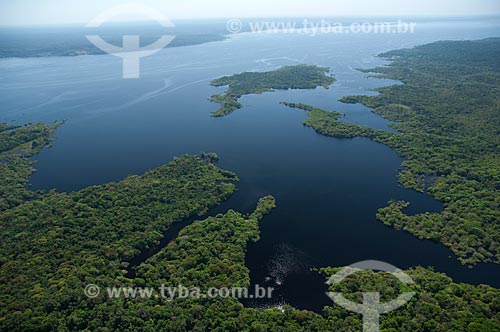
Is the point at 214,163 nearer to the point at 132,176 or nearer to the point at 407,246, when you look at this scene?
the point at 132,176

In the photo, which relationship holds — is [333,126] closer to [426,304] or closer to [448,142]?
[448,142]

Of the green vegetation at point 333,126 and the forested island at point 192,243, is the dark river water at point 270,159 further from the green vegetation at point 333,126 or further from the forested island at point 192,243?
the green vegetation at point 333,126

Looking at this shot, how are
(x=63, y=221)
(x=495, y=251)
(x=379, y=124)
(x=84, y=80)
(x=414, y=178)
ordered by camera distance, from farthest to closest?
(x=84, y=80) → (x=379, y=124) → (x=414, y=178) → (x=63, y=221) → (x=495, y=251)

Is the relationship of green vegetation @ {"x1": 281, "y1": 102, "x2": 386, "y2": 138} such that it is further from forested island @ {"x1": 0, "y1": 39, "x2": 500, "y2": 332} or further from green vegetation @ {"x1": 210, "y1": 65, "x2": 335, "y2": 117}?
green vegetation @ {"x1": 210, "y1": 65, "x2": 335, "y2": 117}

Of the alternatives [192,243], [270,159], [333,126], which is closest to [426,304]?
[192,243]

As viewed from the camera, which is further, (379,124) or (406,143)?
(379,124)

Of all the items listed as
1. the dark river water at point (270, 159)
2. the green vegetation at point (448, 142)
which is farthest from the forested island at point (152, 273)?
the green vegetation at point (448, 142)

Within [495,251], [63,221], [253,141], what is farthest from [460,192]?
[63,221]
